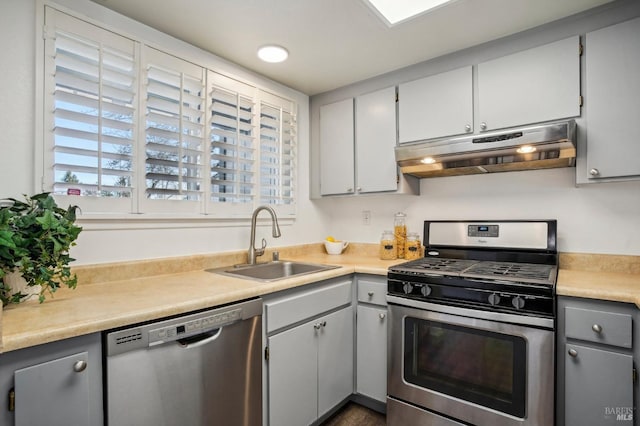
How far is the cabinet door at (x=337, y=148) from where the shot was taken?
2652 millimetres

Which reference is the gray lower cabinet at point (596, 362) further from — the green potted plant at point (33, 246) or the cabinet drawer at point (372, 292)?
the green potted plant at point (33, 246)

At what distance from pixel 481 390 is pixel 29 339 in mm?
1828

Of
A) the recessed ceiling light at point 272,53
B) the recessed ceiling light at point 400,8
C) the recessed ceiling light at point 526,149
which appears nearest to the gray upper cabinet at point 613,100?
the recessed ceiling light at point 526,149

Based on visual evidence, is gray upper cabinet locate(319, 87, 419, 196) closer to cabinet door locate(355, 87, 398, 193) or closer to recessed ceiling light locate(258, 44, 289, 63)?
cabinet door locate(355, 87, 398, 193)

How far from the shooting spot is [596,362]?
1.42m

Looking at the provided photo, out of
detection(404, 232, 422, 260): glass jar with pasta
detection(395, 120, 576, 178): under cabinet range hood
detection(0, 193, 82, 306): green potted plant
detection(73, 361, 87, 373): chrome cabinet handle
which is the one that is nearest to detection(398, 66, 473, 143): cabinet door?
detection(395, 120, 576, 178): under cabinet range hood

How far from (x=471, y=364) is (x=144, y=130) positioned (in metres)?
2.07

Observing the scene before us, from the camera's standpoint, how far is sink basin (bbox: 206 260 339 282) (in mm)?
2109

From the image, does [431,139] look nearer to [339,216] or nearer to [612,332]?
[339,216]

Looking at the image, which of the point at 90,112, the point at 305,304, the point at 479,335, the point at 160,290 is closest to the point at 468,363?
the point at 479,335

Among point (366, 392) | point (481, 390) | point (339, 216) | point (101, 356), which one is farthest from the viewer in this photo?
point (339, 216)

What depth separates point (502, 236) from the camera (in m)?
2.15

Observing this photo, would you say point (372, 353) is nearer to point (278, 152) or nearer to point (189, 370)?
point (189, 370)

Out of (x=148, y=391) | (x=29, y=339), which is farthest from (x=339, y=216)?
(x=29, y=339)
